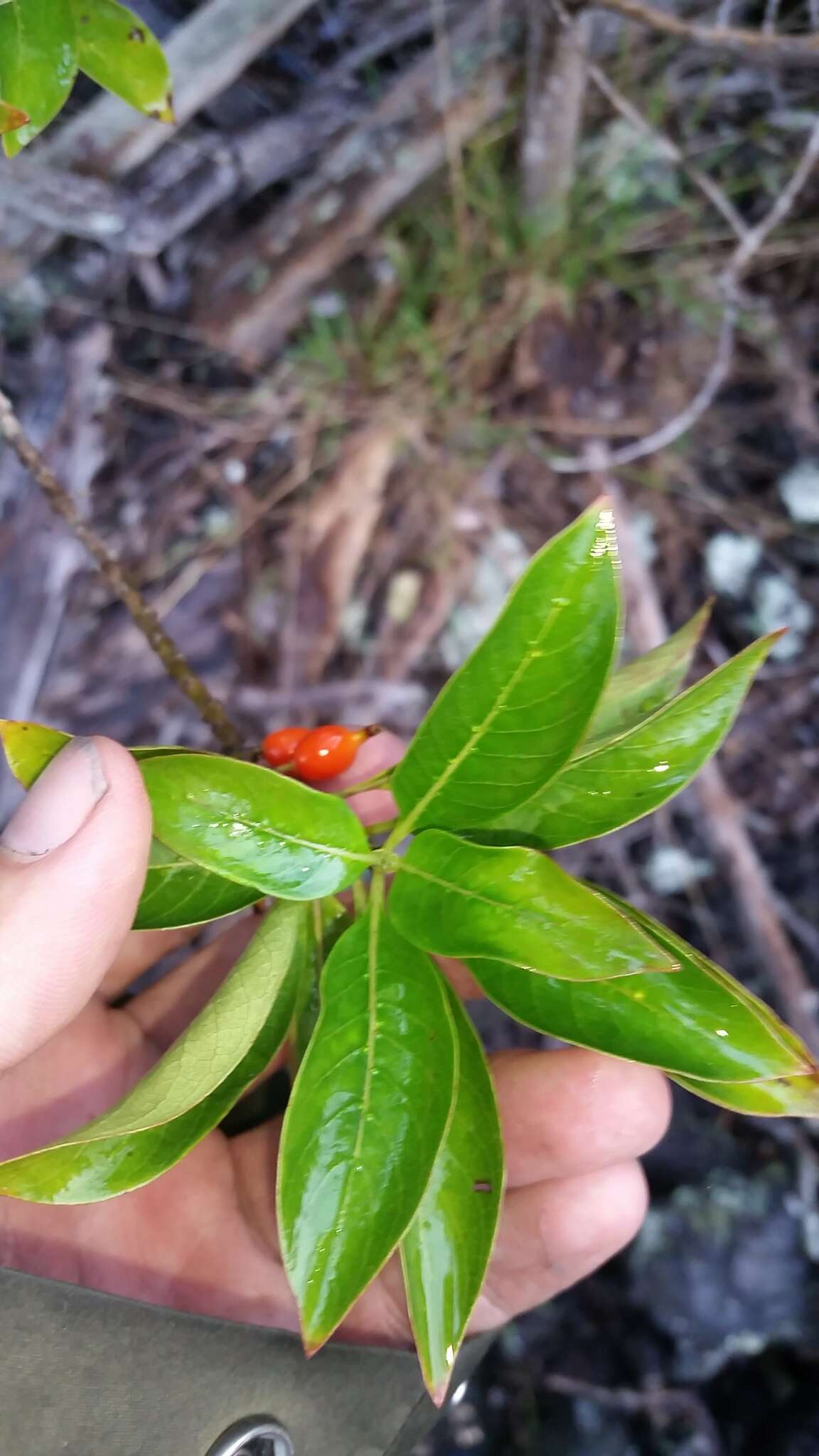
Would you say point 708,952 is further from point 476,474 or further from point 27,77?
point 27,77

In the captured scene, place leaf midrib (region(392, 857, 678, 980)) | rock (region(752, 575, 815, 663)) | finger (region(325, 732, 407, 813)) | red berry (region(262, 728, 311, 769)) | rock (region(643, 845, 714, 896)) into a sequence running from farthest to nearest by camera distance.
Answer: rock (region(752, 575, 815, 663))
rock (region(643, 845, 714, 896))
finger (region(325, 732, 407, 813))
red berry (region(262, 728, 311, 769))
leaf midrib (region(392, 857, 678, 980))

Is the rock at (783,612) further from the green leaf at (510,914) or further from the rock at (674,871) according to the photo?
the green leaf at (510,914)

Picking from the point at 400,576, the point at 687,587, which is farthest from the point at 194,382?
the point at 687,587

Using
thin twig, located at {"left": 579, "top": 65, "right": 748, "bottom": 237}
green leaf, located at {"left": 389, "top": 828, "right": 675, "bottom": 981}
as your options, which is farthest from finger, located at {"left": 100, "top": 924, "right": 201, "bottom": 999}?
thin twig, located at {"left": 579, "top": 65, "right": 748, "bottom": 237}

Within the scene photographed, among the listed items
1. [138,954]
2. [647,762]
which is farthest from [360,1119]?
[138,954]

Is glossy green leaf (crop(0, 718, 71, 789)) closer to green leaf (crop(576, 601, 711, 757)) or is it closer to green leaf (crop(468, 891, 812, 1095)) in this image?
green leaf (crop(468, 891, 812, 1095))

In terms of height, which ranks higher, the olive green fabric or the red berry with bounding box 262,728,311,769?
the red berry with bounding box 262,728,311,769

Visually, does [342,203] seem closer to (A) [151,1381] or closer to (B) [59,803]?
(B) [59,803]
